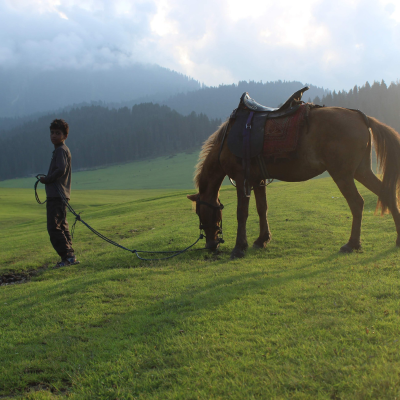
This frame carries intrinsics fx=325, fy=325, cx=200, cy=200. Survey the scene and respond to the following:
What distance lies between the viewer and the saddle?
19.8ft

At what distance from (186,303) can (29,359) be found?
5.57 ft

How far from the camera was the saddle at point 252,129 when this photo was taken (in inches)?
238

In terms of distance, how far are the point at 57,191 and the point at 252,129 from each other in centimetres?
396

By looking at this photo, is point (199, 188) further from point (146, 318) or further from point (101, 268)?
point (146, 318)

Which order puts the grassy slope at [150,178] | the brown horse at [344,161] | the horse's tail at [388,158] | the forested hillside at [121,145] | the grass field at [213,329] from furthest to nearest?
the forested hillside at [121,145] → the grassy slope at [150,178] → the horse's tail at [388,158] → the brown horse at [344,161] → the grass field at [213,329]

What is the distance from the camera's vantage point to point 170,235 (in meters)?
8.27

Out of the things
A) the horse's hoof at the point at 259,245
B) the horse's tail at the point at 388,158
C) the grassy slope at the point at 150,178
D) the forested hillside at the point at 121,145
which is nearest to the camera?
the horse's tail at the point at 388,158

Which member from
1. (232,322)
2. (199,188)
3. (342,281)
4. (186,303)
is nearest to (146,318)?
(186,303)

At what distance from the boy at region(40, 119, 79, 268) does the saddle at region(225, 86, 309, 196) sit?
331cm

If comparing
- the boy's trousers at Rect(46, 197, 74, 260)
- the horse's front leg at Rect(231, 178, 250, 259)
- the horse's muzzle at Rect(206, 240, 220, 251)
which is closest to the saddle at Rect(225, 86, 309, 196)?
the horse's front leg at Rect(231, 178, 250, 259)

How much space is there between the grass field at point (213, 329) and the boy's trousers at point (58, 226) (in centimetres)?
52

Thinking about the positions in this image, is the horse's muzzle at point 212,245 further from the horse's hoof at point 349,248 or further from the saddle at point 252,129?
the horse's hoof at point 349,248

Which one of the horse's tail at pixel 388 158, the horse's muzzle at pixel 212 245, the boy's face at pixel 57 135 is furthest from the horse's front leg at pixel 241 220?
the boy's face at pixel 57 135

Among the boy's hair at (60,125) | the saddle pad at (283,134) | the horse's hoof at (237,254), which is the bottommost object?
the horse's hoof at (237,254)
